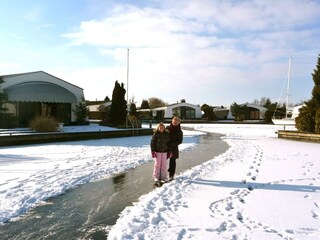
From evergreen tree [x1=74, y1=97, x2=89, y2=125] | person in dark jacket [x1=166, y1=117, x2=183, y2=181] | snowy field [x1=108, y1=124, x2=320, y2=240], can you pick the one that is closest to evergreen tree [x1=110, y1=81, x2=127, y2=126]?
evergreen tree [x1=74, y1=97, x2=89, y2=125]

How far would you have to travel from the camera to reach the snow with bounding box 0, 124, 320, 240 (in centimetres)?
588

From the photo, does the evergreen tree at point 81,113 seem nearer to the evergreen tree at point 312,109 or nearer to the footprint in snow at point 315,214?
the evergreen tree at point 312,109

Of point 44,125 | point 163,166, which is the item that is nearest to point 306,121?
point 44,125

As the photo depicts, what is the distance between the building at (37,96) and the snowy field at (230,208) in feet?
73.9

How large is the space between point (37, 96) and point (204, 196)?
2653 cm

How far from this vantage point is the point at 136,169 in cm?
1221

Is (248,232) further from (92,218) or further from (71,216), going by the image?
(71,216)

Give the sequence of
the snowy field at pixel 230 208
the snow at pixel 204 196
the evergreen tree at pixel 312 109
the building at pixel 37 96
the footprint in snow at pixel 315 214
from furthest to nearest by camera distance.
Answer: the building at pixel 37 96 < the evergreen tree at pixel 312 109 < the footprint in snow at pixel 315 214 < the snow at pixel 204 196 < the snowy field at pixel 230 208

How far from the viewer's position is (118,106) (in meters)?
36.4

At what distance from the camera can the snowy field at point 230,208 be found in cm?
573

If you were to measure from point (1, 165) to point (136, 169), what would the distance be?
188 inches

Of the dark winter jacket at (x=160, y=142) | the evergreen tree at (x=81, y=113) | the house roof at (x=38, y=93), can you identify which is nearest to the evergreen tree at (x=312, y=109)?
the dark winter jacket at (x=160, y=142)

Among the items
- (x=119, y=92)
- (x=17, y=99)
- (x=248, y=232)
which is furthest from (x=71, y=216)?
(x=119, y=92)

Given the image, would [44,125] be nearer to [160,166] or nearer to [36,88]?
[36,88]
